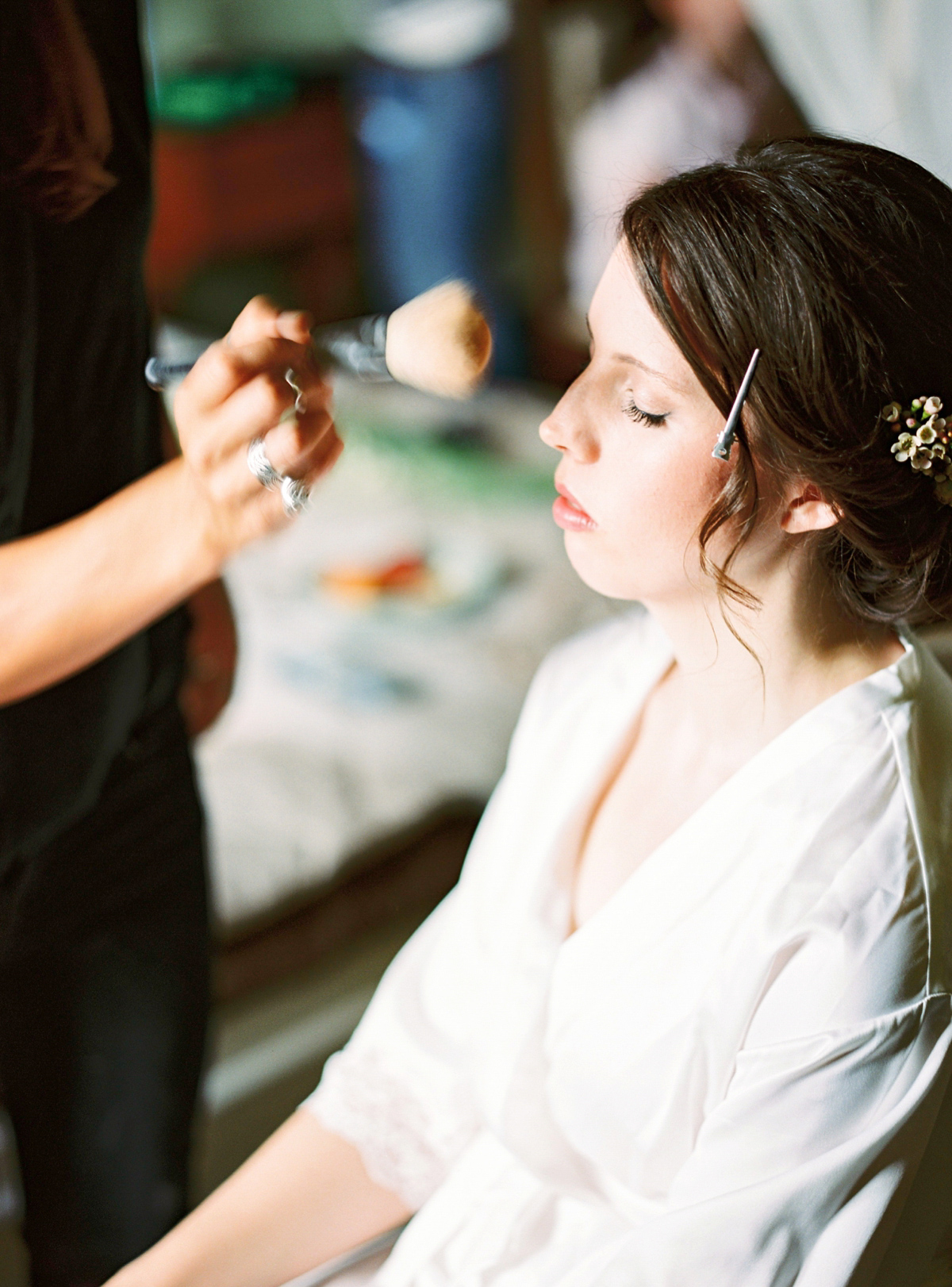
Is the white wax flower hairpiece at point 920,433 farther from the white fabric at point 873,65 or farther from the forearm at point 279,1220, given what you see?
the forearm at point 279,1220

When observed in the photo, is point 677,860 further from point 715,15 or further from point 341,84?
point 341,84

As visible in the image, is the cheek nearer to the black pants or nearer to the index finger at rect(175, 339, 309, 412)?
the index finger at rect(175, 339, 309, 412)

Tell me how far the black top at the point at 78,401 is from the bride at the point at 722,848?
318 mm

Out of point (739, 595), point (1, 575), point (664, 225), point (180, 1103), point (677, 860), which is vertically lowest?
point (180, 1103)

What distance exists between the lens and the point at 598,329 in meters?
0.71

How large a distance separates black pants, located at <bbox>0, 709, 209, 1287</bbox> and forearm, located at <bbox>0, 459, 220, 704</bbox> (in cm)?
22

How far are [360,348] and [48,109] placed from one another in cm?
27

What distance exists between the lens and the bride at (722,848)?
25.0 inches

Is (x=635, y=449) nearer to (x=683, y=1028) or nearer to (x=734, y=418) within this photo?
(x=734, y=418)


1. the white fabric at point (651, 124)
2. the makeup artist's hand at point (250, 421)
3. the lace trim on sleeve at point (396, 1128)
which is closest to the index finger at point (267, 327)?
the makeup artist's hand at point (250, 421)

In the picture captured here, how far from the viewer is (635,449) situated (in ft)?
2.28

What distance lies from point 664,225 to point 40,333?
410 millimetres

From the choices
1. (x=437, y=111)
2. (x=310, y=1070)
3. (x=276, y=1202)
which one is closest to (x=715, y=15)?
(x=437, y=111)

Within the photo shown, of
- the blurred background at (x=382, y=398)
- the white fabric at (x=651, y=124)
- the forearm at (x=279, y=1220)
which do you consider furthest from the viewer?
the white fabric at (x=651, y=124)
